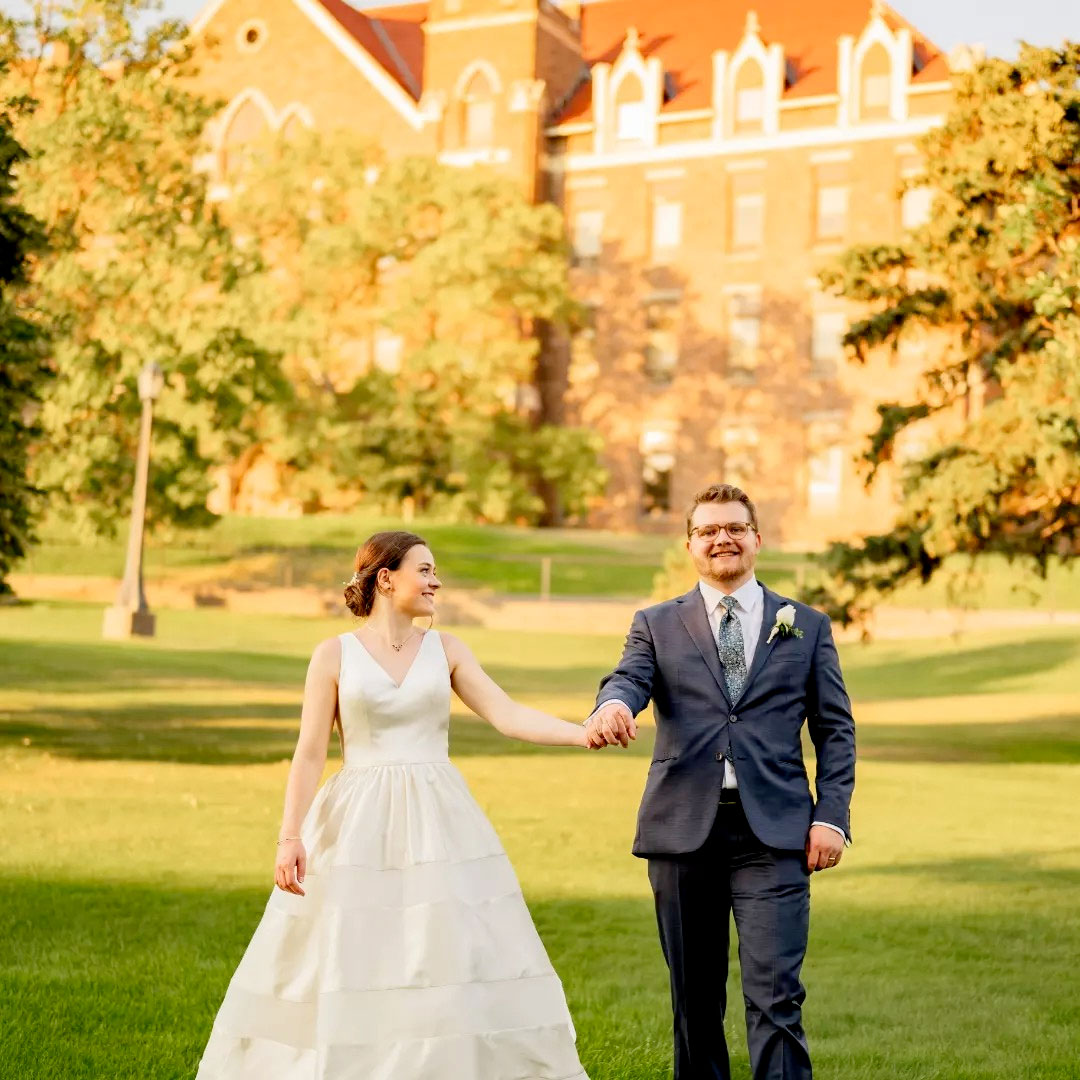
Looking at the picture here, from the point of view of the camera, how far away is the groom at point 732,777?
5.52 meters

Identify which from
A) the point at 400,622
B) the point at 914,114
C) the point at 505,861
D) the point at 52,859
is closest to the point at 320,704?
the point at 400,622

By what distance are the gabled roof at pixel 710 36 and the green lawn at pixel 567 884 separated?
3198 centimetres

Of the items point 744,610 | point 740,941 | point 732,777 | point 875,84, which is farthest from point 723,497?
point 875,84

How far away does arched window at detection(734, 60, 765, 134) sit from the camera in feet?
177

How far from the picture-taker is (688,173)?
54688 mm

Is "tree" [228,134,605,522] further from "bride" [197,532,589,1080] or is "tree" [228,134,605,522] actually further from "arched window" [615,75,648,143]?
"bride" [197,532,589,1080]

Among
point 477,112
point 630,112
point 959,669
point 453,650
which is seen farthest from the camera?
point 477,112

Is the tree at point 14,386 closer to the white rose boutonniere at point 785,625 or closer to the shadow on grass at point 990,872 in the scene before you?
the shadow on grass at point 990,872

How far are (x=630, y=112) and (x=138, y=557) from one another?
3061 cm

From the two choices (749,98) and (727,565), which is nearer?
(727,565)

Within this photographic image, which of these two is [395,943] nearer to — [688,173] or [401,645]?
[401,645]

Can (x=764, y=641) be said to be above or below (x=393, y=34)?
below

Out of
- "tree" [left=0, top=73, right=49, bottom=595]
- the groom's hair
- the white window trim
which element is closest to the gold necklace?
the groom's hair

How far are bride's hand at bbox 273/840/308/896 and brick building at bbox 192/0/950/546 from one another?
154 ft
